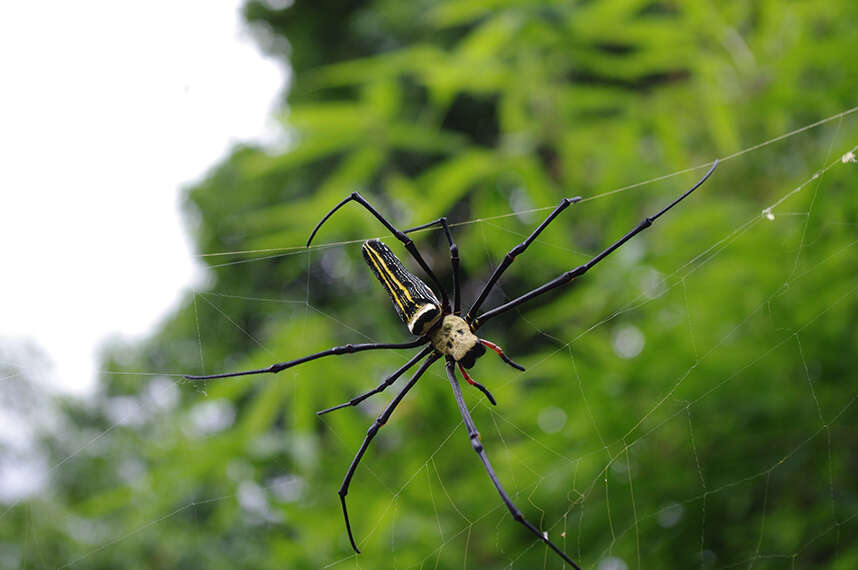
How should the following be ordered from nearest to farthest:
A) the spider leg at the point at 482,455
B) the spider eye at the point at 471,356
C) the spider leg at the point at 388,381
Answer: the spider leg at the point at 482,455 → the spider leg at the point at 388,381 → the spider eye at the point at 471,356

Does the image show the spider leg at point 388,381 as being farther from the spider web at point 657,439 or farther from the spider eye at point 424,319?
the spider web at point 657,439

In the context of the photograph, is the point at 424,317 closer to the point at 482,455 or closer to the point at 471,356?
the point at 471,356

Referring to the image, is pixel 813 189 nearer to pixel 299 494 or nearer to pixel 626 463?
pixel 626 463

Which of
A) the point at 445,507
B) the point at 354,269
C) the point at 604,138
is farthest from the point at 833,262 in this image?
the point at 354,269

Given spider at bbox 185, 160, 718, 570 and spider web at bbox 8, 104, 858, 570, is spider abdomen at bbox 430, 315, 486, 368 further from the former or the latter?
spider web at bbox 8, 104, 858, 570

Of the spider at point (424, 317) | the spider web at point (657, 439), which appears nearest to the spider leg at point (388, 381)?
the spider at point (424, 317)

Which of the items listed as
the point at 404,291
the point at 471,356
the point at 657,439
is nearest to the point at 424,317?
the point at 404,291

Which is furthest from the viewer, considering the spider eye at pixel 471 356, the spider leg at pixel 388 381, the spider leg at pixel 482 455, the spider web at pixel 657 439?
the spider web at pixel 657 439

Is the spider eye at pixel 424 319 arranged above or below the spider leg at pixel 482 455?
above
